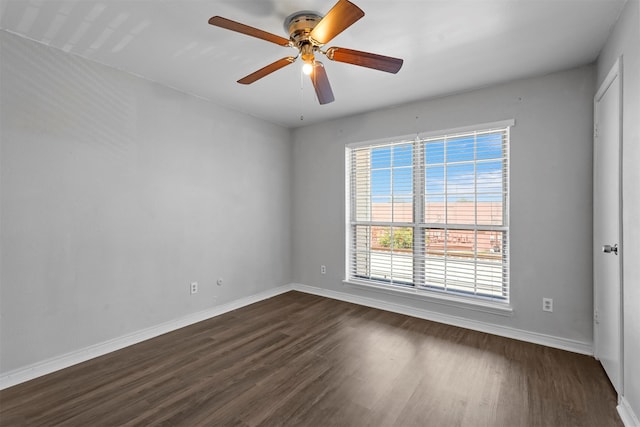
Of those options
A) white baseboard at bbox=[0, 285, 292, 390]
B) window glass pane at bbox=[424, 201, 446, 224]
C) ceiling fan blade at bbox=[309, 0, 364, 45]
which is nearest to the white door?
window glass pane at bbox=[424, 201, 446, 224]

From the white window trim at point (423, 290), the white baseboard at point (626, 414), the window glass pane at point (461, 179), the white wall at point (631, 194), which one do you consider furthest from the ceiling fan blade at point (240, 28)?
the white baseboard at point (626, 414)

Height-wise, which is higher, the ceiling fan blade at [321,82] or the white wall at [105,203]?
the ceiling fan blade at [321,82]

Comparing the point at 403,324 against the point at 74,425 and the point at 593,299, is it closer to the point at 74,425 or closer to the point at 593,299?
the point at 593,299

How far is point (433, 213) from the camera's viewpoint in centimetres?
354

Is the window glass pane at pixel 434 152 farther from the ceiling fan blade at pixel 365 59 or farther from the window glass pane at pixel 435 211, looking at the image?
the ceiling fan blade at pixel 365 59

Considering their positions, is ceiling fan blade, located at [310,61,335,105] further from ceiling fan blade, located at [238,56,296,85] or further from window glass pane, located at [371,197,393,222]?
window glass pane, located at [371,197,393,222]

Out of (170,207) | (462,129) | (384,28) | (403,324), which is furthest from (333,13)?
(403,324)

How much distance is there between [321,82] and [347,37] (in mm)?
431

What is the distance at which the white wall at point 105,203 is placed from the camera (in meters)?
2.24

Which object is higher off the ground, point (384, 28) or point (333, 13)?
point (384, 28)

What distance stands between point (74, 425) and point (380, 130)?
3.91 meters

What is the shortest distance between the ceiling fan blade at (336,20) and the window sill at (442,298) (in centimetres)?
293

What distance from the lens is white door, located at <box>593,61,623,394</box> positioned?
198cm

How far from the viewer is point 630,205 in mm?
1769
